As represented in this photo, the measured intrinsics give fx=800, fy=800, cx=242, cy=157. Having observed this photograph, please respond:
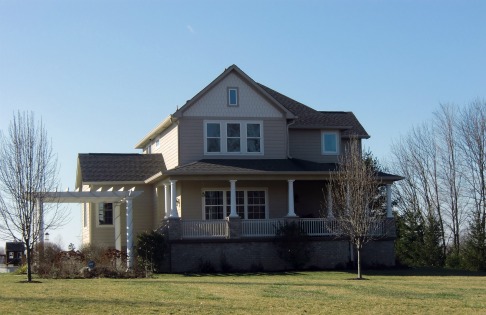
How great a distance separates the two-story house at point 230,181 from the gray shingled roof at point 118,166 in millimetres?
51

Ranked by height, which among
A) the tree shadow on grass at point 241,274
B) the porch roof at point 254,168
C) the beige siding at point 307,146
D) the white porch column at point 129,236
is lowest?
the tree shadow on grass at point 241,274

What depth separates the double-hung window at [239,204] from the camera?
37.2 meters

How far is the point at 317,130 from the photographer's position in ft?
133

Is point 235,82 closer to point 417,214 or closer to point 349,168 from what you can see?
point 349,168

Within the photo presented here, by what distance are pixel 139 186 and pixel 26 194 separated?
548 inches

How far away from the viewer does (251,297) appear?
67.6 feet

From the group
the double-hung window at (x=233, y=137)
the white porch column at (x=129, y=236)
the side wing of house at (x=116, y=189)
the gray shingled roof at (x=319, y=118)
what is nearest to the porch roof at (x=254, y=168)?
the double-hung window at (x=233, y=137)

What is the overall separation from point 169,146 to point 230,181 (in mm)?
5252

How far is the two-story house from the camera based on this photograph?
3494 cm

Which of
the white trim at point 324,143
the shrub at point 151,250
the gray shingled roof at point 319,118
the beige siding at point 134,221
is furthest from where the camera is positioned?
the white trim at point 324,143

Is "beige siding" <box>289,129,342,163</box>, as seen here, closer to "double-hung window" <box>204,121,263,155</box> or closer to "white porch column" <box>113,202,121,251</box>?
"double-hung window" <box>204,121,263,155</box>

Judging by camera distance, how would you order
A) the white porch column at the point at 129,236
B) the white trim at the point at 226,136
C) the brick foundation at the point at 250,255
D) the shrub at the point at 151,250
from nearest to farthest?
the shrub at the point at 151,250
the white porch column at the point at 129,236
the brick foundation at the point at 250,255
the white trim at the point at 226,136

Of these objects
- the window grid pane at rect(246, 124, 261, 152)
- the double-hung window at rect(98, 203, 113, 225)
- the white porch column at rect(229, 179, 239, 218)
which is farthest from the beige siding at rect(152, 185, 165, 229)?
the white porch column at rect(229, 179, 239, 218)

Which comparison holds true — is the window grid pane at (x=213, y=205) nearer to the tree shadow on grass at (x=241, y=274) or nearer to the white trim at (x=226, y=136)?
the white trim at (x=226, y=136)
